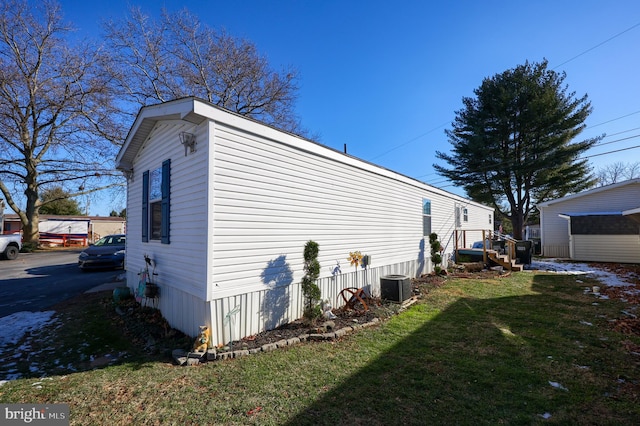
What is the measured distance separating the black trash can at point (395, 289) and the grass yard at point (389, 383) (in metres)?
1.64

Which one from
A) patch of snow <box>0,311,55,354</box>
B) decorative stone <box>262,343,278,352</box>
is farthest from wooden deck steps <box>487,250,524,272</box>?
patch of snow <box>0,311,55,354</box>

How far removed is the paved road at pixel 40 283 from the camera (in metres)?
7.37

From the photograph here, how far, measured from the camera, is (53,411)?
2.81 m

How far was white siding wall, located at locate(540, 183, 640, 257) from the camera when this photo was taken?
15.3 m

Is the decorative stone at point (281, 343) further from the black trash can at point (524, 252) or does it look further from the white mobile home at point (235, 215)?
the black trash can at point (524, 252)

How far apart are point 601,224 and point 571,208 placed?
2.14 meters

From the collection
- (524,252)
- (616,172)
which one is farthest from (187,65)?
(616,172)

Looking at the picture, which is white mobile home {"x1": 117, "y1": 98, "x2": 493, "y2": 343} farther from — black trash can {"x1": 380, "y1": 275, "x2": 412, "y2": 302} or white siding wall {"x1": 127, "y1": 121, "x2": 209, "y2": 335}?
black trash can {"x1": 380, "y1": 275, "x2": 412, "y2": 302}

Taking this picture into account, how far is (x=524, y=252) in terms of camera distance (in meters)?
13.6

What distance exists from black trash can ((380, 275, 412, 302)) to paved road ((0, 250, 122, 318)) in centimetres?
796

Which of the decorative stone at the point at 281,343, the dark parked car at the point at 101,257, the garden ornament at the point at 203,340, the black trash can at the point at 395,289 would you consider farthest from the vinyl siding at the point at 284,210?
the dark parked car at the point at 101,257

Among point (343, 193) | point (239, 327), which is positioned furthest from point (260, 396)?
point (343, 193)

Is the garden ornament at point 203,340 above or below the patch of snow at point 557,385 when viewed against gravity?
above

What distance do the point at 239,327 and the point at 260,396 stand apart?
161 cm
